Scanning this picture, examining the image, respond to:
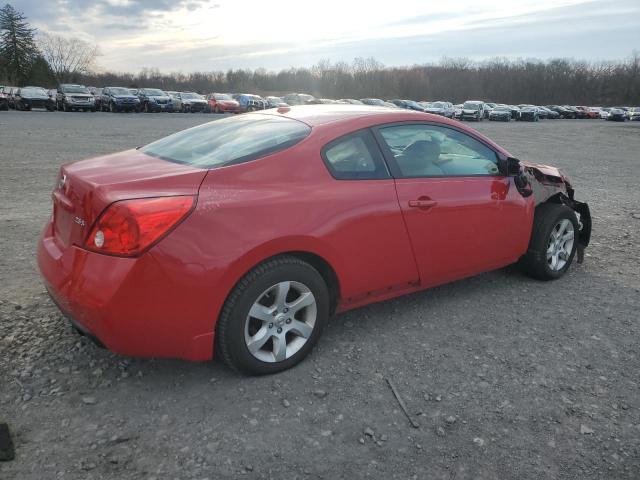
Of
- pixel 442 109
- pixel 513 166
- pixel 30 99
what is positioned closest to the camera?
pixel 513 166

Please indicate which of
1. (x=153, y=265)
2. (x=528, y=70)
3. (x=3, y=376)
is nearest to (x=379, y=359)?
(x=153, y=265)

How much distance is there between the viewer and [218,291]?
278 cm

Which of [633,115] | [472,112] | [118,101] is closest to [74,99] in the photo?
[118,101]

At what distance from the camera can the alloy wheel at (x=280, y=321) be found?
118 inches

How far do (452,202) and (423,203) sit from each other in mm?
294

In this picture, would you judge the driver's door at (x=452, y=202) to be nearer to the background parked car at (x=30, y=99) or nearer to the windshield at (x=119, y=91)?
the windshield at (x=119, y=91)

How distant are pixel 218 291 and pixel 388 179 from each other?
140 cm

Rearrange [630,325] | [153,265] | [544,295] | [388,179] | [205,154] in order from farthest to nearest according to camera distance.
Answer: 1. [544,295]
2. [630,325]
3. [388,179]
4. [205,154]
5. [153,265]

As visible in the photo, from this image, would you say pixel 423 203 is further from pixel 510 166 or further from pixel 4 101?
pixel 4 101

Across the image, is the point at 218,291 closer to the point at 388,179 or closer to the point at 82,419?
the point at 82,419

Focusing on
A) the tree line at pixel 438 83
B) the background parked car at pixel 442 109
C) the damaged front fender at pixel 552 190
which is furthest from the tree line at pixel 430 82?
the damaged front fender at pixel 552 190

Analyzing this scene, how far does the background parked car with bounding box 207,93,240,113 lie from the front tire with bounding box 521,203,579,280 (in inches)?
1504

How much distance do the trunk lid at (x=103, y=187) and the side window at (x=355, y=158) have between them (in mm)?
837

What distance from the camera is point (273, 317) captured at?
9.97ft
